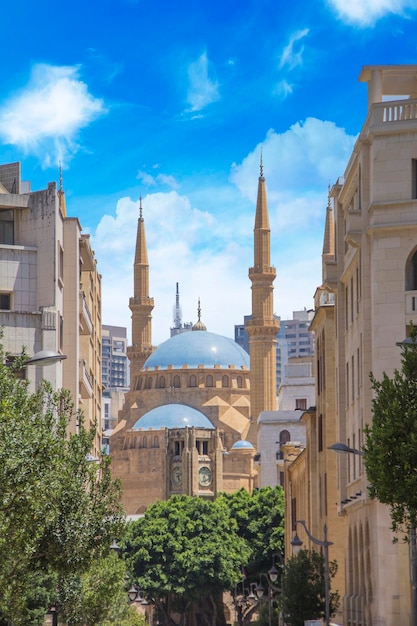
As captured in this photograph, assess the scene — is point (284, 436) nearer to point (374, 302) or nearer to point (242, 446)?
point (242, 446)

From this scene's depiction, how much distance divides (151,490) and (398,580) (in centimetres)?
11904

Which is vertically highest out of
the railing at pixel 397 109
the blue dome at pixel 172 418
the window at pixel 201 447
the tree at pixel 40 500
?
the blue dome at pixel 172 418

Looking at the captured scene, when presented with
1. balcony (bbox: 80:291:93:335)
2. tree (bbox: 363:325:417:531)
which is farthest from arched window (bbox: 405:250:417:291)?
balcony (bbox: 80:291:93:335)

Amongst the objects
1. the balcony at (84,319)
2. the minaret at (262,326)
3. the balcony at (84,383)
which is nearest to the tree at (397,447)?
the balcony at (84,319)

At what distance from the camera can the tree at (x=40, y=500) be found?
2597cm

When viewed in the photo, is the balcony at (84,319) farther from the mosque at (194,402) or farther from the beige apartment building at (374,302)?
the mosque at (194,402)

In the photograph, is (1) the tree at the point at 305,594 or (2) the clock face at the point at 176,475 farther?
(2) the clock face at the point at 176,475

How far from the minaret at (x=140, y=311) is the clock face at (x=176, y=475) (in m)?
26.1

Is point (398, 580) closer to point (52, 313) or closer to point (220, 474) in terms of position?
point (52, 313)

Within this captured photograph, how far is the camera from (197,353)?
175 m

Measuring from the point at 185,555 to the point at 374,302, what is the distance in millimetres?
63575

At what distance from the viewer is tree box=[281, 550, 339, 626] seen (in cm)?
4830

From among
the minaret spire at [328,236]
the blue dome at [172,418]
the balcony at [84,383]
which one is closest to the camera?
the balcony at [84,383]

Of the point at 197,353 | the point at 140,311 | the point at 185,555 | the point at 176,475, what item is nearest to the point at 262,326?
the point at 176,475
